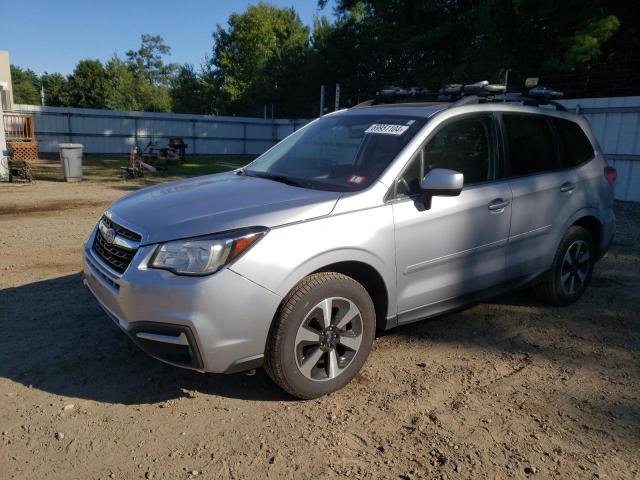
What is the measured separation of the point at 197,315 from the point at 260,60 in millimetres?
50689

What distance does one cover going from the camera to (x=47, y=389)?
10.3ft

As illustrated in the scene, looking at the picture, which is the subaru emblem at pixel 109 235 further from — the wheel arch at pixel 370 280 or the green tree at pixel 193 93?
the green tree at pixel 193 93

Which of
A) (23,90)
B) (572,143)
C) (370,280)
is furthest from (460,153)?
(23,90)

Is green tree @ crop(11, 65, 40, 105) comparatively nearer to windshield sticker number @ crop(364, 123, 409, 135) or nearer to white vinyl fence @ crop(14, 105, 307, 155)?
white vinyl fence @ crop(14, 105, 307, 155)

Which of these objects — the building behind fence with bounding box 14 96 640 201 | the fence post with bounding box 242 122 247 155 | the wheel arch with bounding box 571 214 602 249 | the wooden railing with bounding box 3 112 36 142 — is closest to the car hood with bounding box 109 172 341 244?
the wheel arch with bounding box 571 214 602 249

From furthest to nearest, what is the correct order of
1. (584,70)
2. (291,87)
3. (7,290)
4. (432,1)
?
1. (291,87)
2. (432,1)
3. (584,70)
4. (7,290)

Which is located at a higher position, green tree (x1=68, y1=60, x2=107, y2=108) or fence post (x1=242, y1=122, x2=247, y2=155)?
green tree (x1=68, y1=60, x2=107, y2=108)

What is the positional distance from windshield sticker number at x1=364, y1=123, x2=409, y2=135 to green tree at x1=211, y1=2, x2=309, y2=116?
130 ft

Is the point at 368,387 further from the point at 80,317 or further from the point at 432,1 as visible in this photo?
the point at 432,1

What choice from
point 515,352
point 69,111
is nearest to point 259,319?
point 515,352

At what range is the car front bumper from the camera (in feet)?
8.54

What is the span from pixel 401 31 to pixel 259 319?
2384 cm

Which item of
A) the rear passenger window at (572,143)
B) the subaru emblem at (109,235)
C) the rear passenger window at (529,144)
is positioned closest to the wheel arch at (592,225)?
the rear passenger window at (572,143)

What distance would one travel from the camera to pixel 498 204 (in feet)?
12.3
